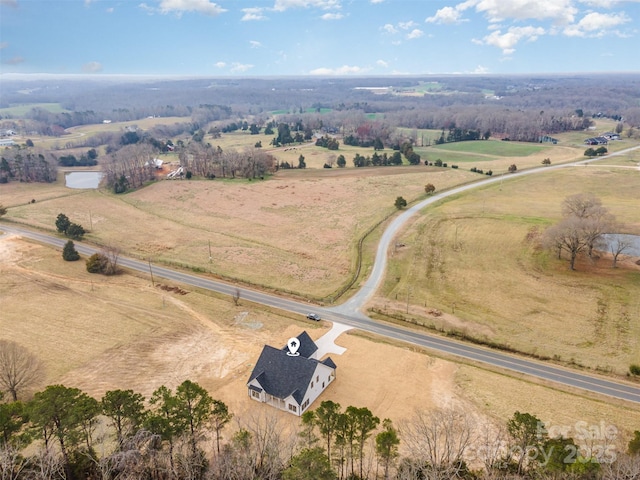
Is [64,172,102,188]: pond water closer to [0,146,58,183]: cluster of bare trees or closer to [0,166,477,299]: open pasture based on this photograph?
[0,146,58,183]: cluster of bare trees

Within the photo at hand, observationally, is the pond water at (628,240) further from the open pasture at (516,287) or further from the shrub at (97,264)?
the shrub at (97,264)

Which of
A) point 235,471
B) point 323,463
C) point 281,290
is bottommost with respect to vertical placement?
point 281,290

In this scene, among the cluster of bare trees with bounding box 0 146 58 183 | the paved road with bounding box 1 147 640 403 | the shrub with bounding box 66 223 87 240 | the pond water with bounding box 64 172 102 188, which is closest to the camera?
the paved road with bounding box 1 147 640 403

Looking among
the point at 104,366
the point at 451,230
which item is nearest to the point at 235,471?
the point at 104,366

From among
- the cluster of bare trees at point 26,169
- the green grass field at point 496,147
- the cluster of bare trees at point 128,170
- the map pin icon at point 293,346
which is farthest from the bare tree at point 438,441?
the green grass field at point 496,147

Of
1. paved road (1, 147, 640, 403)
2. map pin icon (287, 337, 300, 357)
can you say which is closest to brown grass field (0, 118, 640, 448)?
paved road (1, 147, 640, 403)

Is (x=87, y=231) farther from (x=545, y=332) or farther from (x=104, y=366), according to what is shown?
(x=545, y=332)
